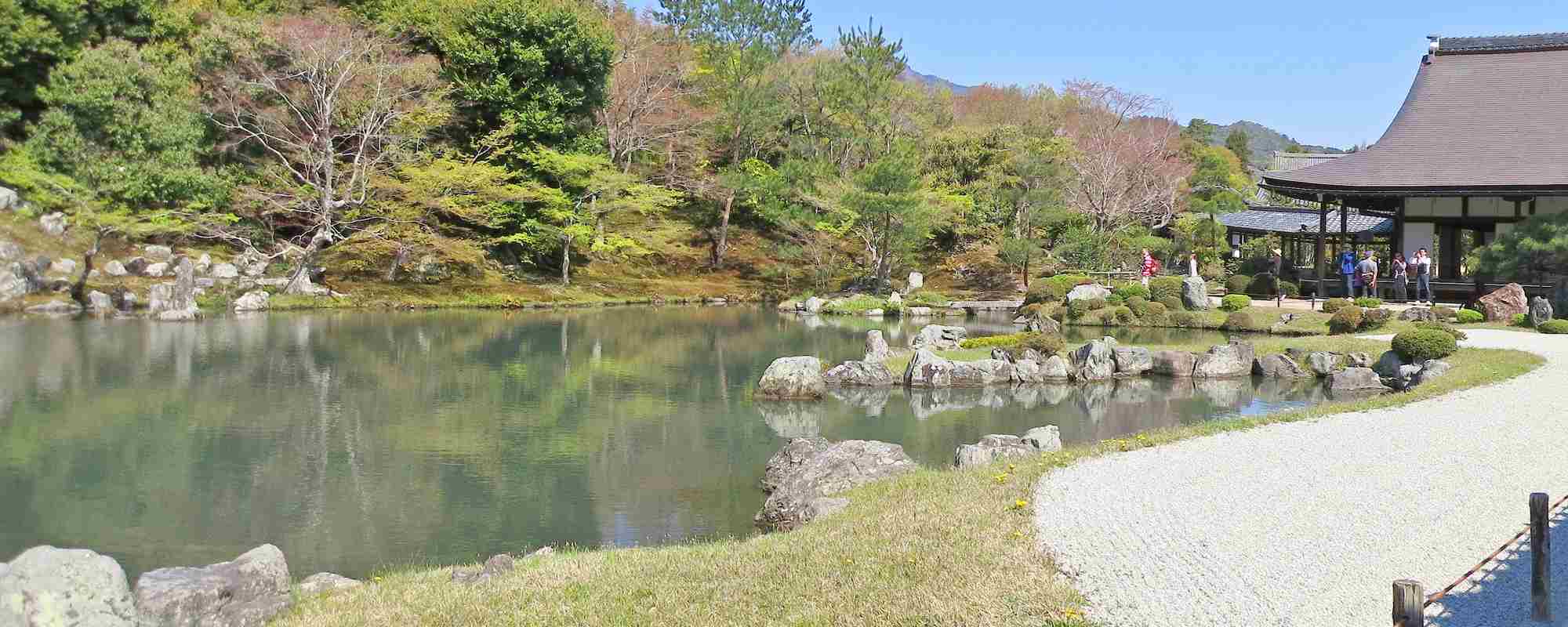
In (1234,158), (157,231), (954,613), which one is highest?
(1234,158)

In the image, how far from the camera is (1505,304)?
20984 mm

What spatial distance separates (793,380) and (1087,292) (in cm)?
1393

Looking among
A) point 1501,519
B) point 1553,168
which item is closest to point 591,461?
point 1501,519

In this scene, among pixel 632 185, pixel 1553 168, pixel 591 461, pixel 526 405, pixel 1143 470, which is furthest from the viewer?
pixel 632 185

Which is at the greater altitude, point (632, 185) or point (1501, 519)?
point (632, 185)

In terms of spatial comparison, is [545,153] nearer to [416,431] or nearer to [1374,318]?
[416,431]

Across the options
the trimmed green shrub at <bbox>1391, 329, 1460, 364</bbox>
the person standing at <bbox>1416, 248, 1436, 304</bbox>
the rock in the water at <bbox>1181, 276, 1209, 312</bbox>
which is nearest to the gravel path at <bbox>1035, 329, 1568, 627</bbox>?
the trimmed green shrub at <bbox>1391, 329, 1460, 364</bbox>

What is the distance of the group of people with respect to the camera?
23562mm

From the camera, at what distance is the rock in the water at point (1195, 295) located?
83.6 ft

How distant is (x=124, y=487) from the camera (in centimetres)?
964

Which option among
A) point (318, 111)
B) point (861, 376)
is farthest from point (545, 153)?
point (861, 376)

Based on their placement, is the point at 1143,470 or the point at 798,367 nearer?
the point at 1143,470

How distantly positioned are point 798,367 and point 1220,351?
7.43 metres

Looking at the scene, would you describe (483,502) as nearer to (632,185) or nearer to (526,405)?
(526,405)
